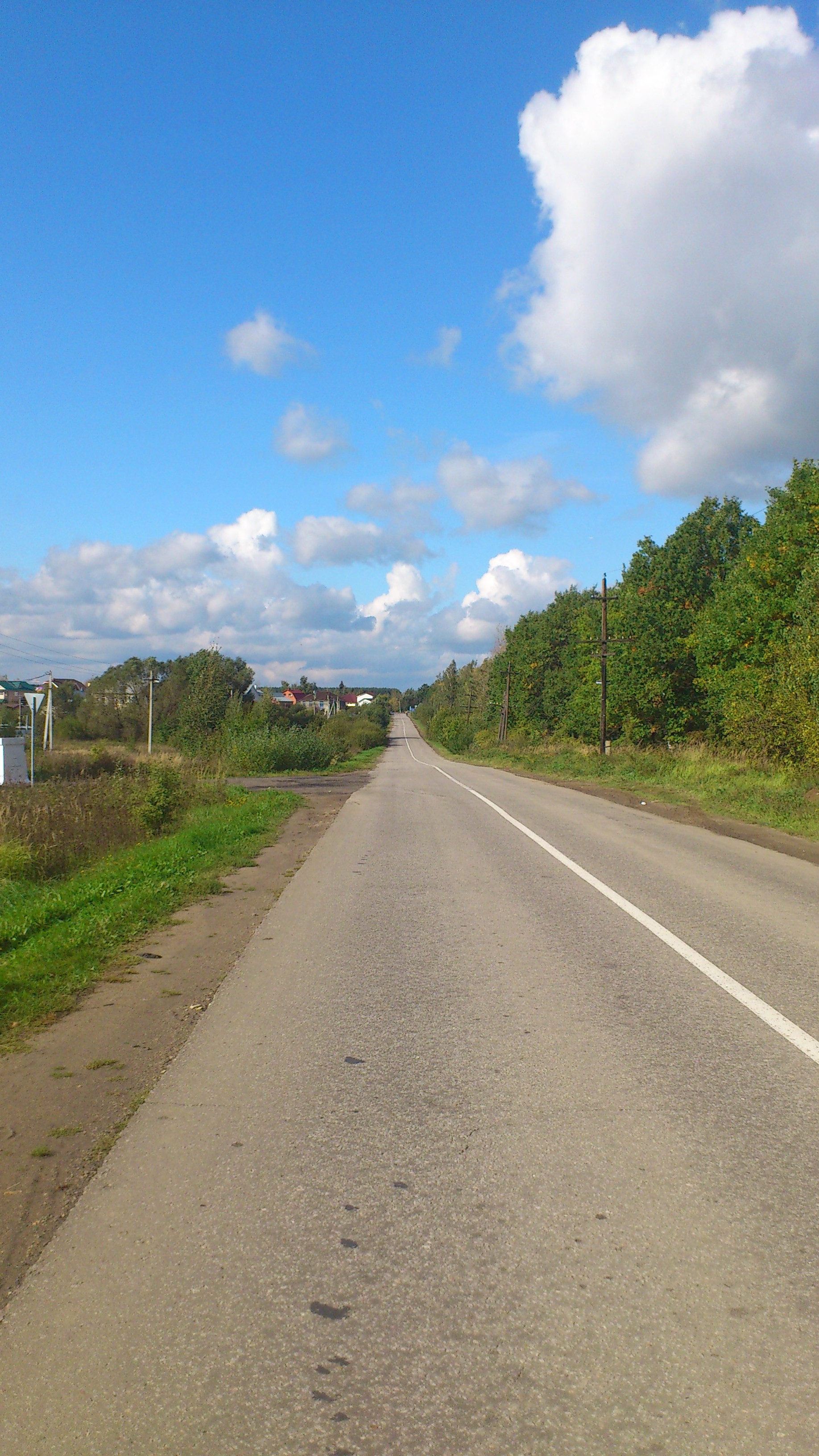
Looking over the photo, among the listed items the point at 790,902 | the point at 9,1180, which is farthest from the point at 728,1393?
the point at 790,902

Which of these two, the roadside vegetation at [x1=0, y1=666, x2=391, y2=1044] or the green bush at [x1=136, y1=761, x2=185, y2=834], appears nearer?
the roadside vegetation at [x1=0, y1=666, x2=391, y2=1044]

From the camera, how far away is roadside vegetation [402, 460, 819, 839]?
21.9 meters

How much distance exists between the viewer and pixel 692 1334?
8.65 feet

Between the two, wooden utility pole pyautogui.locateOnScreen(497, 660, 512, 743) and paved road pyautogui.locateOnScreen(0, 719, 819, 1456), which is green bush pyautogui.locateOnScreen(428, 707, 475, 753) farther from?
paved road pyautogui.locateOnScreen(0, 719, 819, 1456)

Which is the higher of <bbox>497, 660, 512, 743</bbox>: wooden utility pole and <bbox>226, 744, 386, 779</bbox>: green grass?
<bbox>497, 660, 512, 743</bbox>: wooden utility pole

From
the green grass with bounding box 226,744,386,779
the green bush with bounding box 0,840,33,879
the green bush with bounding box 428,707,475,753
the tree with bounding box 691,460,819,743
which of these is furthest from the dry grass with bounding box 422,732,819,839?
the green bush with bounding box 428,707,475,753

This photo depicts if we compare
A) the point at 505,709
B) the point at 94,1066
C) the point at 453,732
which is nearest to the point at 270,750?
the point at 94,1066

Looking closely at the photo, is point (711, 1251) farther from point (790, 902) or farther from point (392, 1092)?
point (790, 902)

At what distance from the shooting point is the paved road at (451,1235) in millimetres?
2377

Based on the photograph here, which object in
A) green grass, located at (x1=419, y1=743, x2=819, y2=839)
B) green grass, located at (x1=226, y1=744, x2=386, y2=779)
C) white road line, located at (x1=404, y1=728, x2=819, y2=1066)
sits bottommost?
green grass, located at (x1=226, y1=744, x2=386, y2=779)

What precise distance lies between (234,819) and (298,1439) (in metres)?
14.5

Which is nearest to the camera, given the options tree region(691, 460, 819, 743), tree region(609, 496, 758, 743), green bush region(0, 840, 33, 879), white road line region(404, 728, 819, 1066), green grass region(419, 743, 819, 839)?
white road line region(404, 728, 819, 1066)

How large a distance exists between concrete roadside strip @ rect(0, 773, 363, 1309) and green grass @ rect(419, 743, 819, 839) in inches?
439

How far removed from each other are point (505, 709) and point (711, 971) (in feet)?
218
